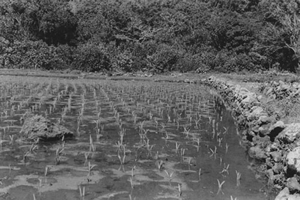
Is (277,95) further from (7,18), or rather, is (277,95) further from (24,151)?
(7,18)

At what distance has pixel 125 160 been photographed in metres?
7.39

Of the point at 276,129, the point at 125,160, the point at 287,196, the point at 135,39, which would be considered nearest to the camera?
the point at 287,196

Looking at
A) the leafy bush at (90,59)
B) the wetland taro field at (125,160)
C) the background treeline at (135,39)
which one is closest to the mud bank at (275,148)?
the wetland taro field at (125,160)

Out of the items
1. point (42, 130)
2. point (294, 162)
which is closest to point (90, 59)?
point (42, 130)

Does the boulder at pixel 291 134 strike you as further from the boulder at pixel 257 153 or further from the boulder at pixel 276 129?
the boulder at pixel 257 153

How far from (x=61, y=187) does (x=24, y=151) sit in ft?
7.20

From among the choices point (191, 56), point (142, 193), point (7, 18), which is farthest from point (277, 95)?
point (7, 18)

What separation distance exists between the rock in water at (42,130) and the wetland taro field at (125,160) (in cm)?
17

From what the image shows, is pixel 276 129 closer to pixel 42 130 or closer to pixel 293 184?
pixel 293 184

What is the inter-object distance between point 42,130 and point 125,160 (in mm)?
2427

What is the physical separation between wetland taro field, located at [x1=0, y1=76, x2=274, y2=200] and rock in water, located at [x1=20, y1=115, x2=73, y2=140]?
0.17 meters

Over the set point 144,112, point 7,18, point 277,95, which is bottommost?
point 144,112

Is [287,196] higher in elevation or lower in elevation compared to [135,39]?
lower

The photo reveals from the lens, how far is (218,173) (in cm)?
693
